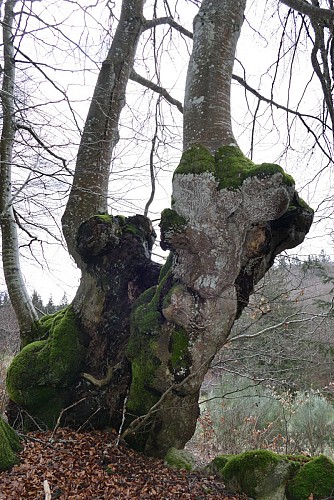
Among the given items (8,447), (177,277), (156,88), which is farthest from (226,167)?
(156,88)

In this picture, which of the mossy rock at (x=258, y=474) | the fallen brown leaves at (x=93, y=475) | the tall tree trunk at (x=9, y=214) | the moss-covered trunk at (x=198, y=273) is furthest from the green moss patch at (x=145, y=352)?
the tall tree trunk at (x=9, y=214)

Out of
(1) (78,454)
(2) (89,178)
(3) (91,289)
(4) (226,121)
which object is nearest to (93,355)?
(3) (91,289)

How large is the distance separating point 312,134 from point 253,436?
4.41 m

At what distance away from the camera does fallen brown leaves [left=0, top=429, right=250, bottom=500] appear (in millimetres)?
2455

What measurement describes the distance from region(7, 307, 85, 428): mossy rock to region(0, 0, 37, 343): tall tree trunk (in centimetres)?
64

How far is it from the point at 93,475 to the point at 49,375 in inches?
41.0

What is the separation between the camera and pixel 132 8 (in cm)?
473

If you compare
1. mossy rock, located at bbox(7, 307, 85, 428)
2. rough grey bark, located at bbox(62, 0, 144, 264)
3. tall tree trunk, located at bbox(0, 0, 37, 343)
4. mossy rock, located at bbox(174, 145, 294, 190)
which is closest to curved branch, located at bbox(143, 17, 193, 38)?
rough grey bark, located at bbox(62, 0, 144, 264)

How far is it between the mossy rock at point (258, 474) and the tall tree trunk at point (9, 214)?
7.89 ft

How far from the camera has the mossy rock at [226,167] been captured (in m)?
2.86

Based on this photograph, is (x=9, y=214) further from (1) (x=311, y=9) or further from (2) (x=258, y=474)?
(1) (x=311, y=9)

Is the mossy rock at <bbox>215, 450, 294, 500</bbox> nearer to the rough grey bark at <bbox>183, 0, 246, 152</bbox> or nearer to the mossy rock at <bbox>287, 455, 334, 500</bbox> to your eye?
the mossy rock at <bbox>287, 455, 334, 500</bbox>

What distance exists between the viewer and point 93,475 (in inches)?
106

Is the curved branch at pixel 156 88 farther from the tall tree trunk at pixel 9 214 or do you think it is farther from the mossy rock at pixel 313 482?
the mossy rock at pixel 313 482
